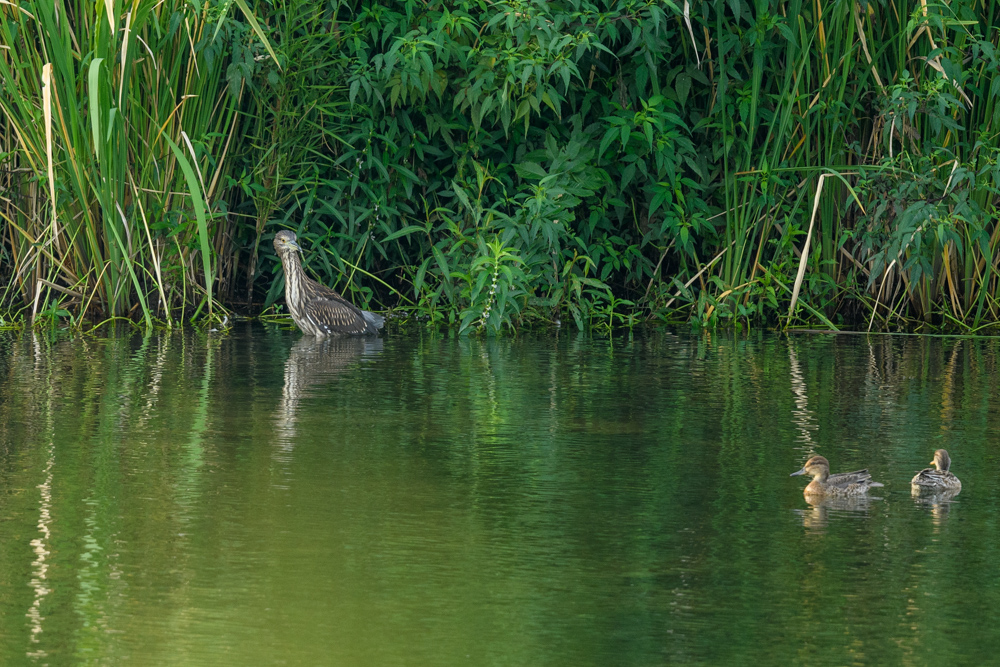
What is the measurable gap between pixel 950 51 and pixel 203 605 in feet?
22.9

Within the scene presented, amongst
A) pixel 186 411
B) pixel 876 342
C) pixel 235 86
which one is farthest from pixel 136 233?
pixel 876 342

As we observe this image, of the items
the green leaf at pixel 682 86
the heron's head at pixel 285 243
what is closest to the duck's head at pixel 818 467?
the heron's head at pixel 285 243

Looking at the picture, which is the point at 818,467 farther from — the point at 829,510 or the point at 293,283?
the point at 293,283

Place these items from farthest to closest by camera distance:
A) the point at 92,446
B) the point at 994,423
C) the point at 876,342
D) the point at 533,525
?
the point at 876,342 < the point at 994,423 < the point at 92,446 < the point at 533,525

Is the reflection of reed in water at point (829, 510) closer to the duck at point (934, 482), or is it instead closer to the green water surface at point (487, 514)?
the green water surface at point (487, 514)

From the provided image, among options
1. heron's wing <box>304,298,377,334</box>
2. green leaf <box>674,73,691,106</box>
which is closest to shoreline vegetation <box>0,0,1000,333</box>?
green leaf <box>674,73,691,106</box>

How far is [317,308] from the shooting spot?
9.80 metres

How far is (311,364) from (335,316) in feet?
3.77

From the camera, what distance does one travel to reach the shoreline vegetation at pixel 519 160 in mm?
9594

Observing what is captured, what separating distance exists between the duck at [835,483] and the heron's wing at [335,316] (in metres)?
4.79

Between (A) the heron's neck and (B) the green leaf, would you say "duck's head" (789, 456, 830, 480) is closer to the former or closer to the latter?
(A) the heron's neck

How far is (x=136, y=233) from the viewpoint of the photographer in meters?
9.80

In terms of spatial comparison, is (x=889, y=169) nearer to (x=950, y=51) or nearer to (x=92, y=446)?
(x=950, y=51)

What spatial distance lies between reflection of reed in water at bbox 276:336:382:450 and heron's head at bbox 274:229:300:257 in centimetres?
59
